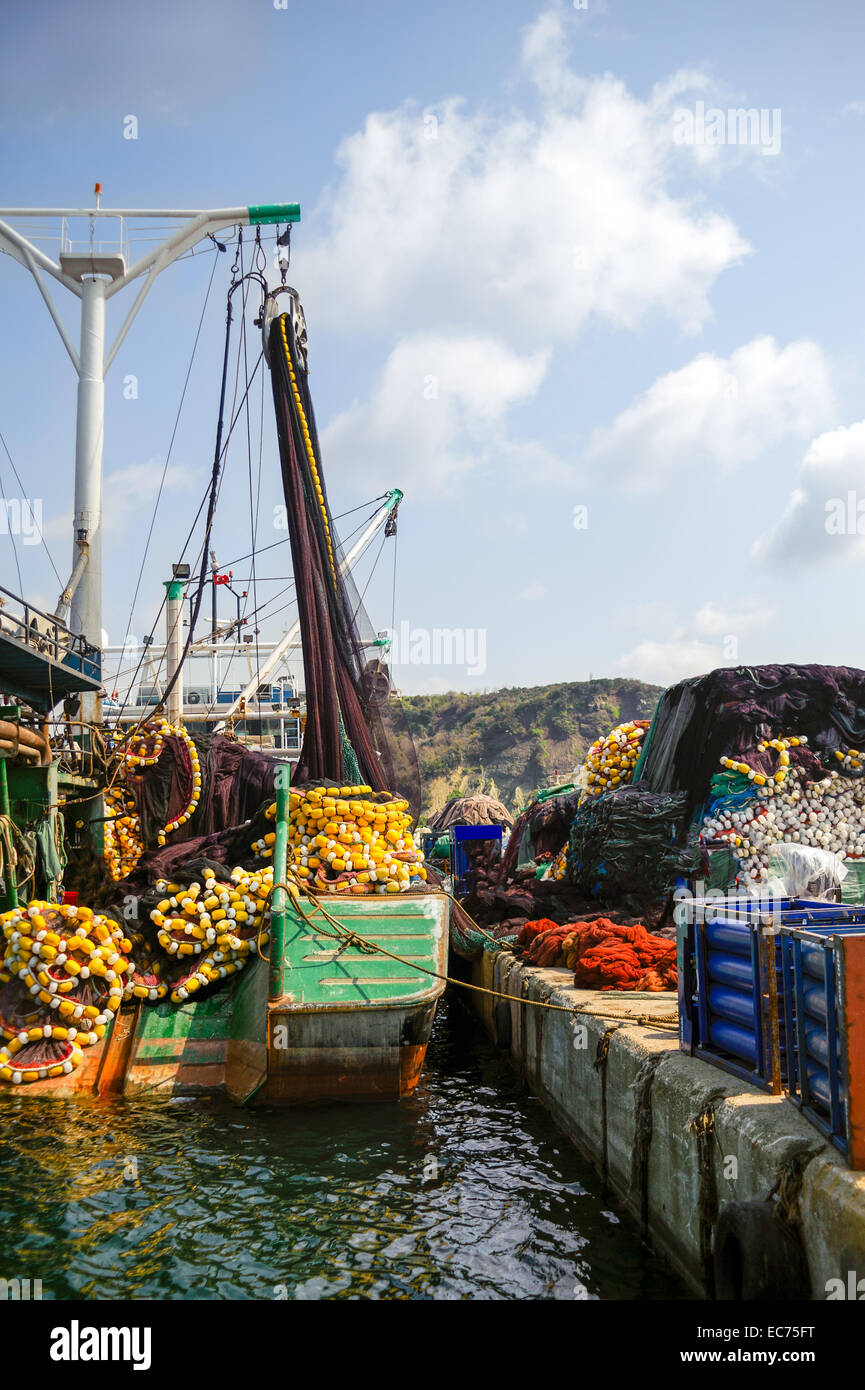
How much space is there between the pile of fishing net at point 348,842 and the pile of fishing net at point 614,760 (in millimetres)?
6038

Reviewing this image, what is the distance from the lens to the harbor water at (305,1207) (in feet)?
18.0

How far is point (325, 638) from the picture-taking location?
1183 cm

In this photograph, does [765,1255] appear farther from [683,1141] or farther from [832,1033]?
[683,1141]

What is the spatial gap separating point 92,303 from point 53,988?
1164 cm

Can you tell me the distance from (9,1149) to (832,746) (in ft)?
35.7

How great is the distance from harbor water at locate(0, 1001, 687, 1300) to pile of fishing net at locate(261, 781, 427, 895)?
2135 mm

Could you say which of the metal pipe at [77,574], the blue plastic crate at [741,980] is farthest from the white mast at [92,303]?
the blue plastic crate at [741,980]

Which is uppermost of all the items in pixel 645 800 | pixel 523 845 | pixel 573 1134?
pixel 645 800

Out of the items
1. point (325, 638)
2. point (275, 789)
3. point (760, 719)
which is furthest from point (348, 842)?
point (760, 719)

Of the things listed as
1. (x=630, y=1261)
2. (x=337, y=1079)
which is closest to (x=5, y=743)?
(x=337, y=1079)

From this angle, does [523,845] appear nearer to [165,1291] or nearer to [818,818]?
[818,818]

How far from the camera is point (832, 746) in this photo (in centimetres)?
1330

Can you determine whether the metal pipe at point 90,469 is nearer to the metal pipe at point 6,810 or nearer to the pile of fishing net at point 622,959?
the metal pipe at point 6,810

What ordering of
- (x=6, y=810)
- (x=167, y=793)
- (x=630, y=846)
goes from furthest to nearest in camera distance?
1. (x=630, y=846)
2. (x=167, y=793)
3. (x=6, y=810)
